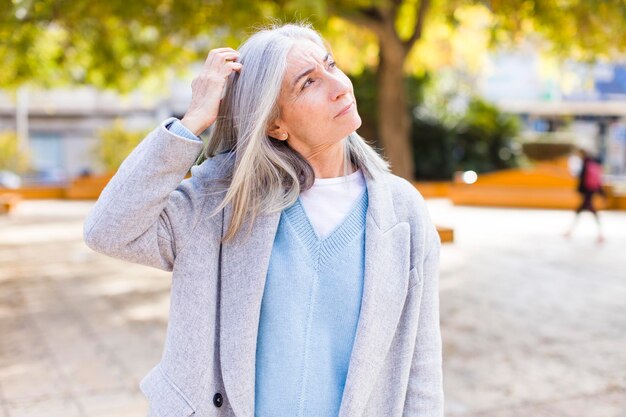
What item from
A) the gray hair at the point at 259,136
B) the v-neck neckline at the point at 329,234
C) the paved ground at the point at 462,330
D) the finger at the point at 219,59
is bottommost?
the paved ground at the point at 462,330

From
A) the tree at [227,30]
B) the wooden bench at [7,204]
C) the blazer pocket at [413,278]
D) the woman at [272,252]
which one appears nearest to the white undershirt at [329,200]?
the woman at [272,252]

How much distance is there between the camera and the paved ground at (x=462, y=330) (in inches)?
186

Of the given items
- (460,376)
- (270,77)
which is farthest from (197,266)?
(460,376)

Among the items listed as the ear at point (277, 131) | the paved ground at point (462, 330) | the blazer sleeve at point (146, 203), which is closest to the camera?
the blazer sleeve at point (146, 203)

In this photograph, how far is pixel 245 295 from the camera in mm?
1881

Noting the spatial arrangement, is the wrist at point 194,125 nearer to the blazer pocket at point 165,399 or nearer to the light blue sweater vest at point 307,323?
the light blue sweater vest at point 307,323

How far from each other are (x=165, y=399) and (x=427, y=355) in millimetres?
671

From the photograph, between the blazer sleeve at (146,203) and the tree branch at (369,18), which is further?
the tree branch at (369,18)

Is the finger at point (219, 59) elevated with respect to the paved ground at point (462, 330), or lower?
elevated

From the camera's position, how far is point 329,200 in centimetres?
204

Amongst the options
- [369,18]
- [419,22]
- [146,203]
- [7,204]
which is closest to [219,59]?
[146,203]

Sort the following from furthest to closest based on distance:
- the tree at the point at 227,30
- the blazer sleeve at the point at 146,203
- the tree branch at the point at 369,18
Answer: the tree branch at the point at 369,18
the tree at the point at 227,30
the blazer sleeve at the point at 146,203

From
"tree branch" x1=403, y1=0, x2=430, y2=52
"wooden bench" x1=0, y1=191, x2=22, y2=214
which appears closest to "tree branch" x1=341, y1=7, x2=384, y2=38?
"tree branch" x1=403, y1=0, x2=430, y2=52

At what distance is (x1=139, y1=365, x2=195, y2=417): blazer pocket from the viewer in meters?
1.88
